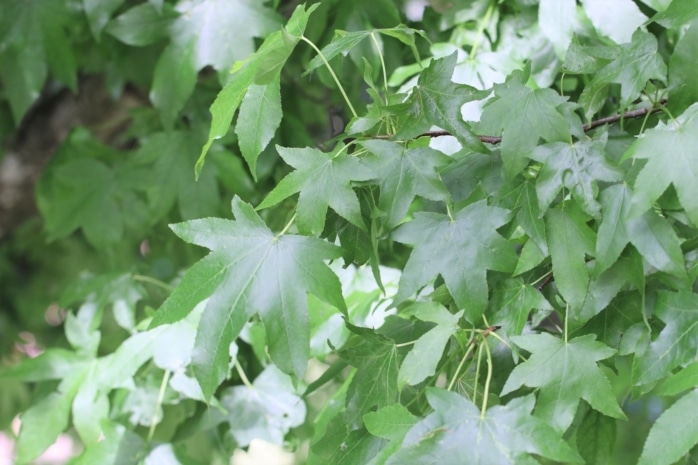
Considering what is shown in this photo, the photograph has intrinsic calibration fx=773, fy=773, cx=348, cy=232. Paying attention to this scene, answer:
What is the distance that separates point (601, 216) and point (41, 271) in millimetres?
1848

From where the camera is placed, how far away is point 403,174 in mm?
661

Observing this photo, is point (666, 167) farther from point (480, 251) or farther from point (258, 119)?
point (258, 119)

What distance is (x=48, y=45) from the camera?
1.29 metres

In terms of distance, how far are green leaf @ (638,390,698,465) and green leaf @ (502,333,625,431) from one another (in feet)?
0.17

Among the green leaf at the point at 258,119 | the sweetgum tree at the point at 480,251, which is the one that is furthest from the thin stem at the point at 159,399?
the green leaf at the point at 258,119

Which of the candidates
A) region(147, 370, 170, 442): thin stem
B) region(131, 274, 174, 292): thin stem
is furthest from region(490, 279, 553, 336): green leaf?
region(131, 274, 174, 292): thin stem

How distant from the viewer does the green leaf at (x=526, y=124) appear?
642 mm

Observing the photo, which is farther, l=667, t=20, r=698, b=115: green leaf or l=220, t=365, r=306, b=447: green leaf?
l=220, t=365, r=306, b=447: green leaf

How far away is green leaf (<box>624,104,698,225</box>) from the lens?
58 cm

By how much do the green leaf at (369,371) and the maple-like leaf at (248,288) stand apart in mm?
54

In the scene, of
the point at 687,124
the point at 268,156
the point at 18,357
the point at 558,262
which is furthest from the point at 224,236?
the point at 18,357

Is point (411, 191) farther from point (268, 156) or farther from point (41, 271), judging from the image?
point (41, 271)

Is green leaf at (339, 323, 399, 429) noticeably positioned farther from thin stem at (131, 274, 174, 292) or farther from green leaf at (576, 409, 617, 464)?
thin stem at (131, 274, 174, 292)

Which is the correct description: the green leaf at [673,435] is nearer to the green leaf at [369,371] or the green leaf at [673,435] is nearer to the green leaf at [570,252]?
the green leaf at [570,252]
